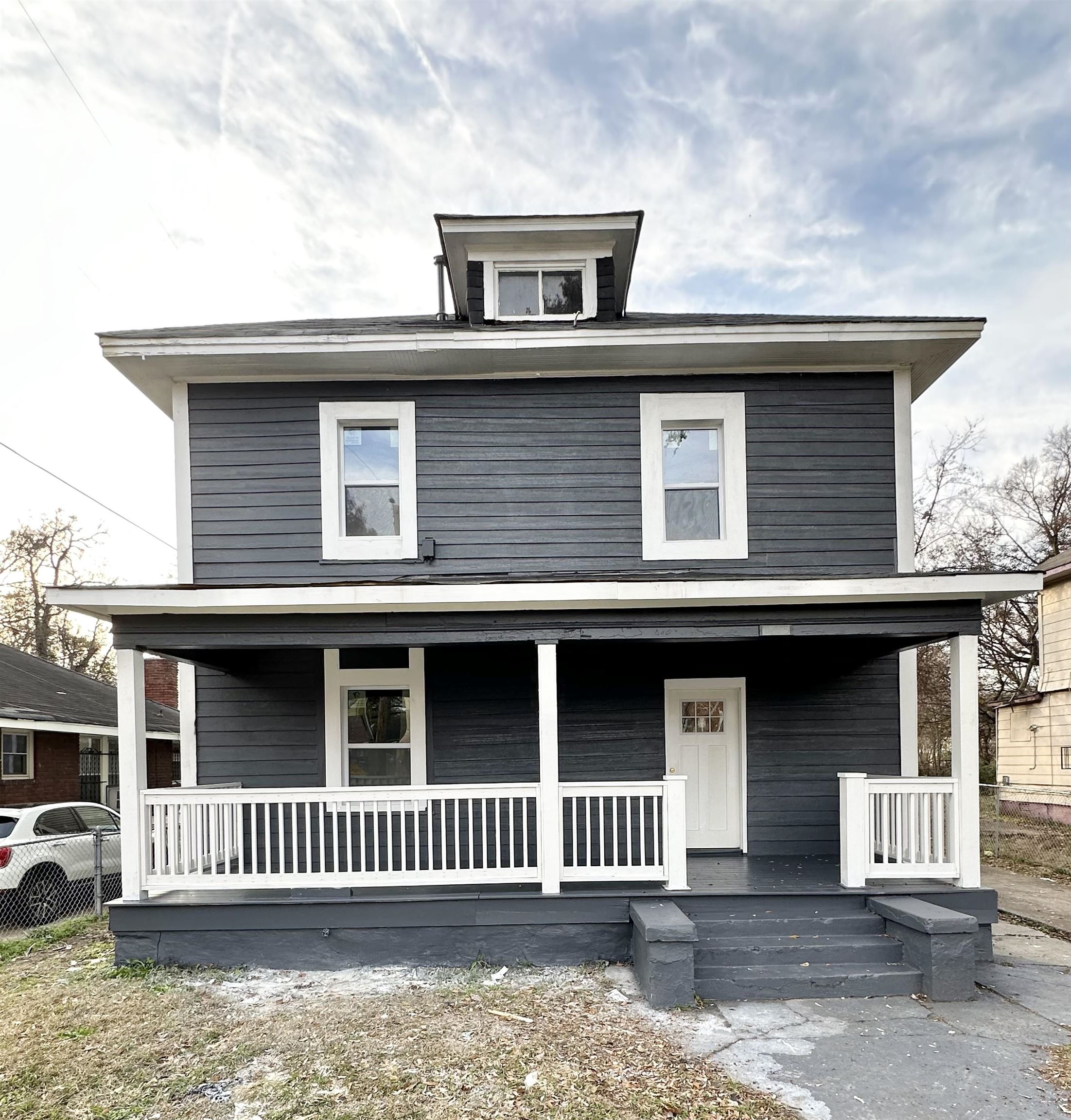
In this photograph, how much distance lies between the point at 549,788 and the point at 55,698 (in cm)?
1198

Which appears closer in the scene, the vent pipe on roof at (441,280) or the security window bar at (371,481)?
the security window bar at (371,481)

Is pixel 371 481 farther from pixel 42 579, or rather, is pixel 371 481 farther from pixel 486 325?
pixel 42 579

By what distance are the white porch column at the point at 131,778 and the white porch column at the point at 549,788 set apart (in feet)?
10.7

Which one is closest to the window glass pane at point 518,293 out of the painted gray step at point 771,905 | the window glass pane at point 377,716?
the window glass pane at point 377,716

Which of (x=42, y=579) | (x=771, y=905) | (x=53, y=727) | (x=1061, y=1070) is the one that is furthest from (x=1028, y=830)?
(x=42, y=579)

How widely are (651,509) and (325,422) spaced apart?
352cm

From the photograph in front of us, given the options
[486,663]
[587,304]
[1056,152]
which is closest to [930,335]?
[587,304]

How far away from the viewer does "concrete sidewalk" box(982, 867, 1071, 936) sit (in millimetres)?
7238

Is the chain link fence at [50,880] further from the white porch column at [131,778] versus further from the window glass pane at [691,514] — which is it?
the window glass pane at [691,514]

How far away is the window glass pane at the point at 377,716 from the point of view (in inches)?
290

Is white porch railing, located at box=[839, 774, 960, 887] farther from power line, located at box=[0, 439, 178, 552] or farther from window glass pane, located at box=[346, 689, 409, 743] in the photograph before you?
power line, located at box=[0, 439, 178, 552]

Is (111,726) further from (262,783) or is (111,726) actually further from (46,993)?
(46,993)

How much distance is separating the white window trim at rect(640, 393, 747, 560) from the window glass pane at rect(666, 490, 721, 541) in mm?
80

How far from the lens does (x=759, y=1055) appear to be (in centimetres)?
419
